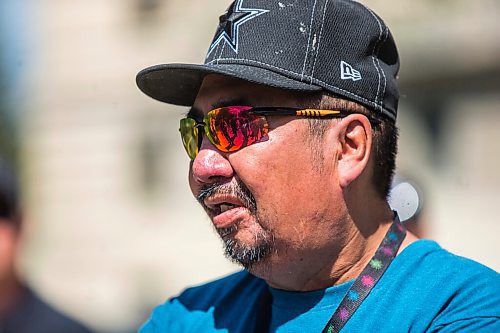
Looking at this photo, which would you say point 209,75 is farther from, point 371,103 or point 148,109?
point 148,109

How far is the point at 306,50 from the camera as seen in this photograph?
261 cm

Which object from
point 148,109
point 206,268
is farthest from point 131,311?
point 148,109

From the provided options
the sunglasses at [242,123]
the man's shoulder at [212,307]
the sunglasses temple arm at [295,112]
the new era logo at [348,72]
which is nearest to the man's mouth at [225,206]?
the sunglasses at [242,123]

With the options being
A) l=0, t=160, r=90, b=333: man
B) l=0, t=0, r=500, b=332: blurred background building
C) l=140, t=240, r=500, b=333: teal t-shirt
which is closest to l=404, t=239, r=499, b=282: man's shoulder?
l=140, t=240, r=500, b=333: teal t-shirt

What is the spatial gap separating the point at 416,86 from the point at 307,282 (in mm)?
9380

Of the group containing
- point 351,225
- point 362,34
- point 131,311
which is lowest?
point 131,311

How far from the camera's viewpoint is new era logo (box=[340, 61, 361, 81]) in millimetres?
2625

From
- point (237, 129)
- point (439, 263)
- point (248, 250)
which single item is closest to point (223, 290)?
point (248, 250)

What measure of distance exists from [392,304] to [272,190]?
0.50m

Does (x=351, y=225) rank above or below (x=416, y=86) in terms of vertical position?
above

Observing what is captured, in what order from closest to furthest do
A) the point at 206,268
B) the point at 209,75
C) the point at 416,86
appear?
1. the point at 209,75
2. the point at 416,86
3. the point at 206,268

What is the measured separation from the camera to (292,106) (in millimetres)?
2633

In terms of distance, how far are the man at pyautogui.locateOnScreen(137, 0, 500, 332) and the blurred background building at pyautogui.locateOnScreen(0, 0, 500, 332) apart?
317 inches

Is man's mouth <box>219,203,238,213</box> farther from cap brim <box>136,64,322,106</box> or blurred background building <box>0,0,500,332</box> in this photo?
blurred background building <box>0,0,500,332</box>
